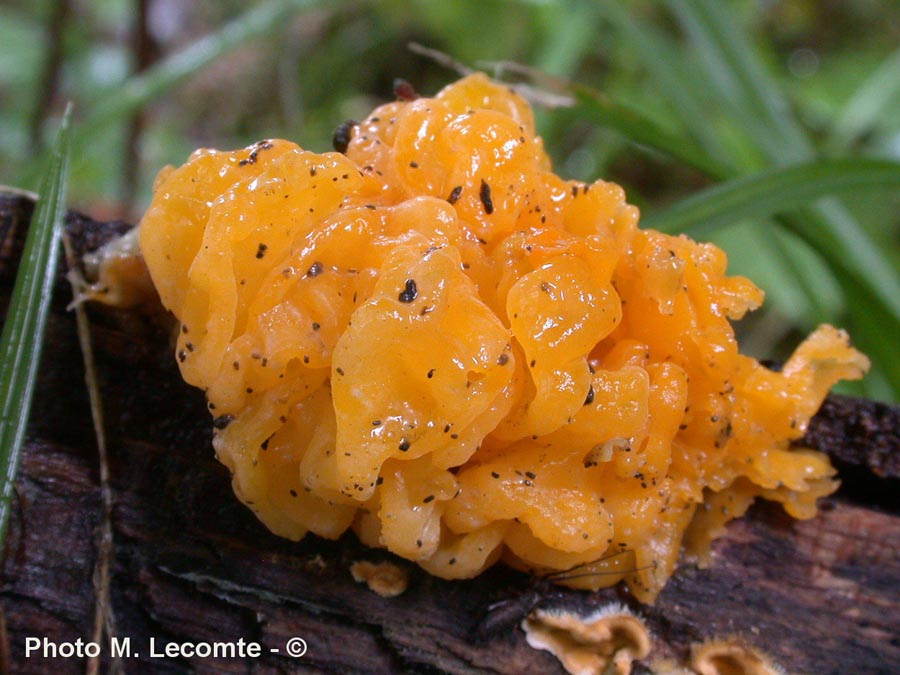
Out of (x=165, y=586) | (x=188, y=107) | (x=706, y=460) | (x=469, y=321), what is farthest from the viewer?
(x=188, y=107)

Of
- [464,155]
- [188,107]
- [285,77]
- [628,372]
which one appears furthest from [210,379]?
[188,107]

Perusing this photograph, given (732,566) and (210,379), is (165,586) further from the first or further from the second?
(732,566)

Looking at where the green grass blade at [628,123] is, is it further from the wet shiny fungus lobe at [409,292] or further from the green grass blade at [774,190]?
the wet shiny fungus lobe at [409,292]

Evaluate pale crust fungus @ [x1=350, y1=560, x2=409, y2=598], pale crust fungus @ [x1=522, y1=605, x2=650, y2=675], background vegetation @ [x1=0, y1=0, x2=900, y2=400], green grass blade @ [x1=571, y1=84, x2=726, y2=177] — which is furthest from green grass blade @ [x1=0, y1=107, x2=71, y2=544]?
green grass blade @ [x1=571, y1=84, x2=726, y2=177]

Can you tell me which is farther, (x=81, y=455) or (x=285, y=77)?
(x=285, y=77)

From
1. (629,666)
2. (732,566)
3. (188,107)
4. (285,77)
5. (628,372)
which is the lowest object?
(629,666)

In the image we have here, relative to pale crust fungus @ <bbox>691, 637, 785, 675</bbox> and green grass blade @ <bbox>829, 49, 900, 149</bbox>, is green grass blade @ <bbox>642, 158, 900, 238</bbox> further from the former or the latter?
green grass blade @ <bbox>829, 49, 900, 149</bbox>

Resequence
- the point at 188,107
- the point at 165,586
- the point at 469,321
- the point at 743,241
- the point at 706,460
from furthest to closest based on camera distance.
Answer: the point at 188,107 < the point at 743,241 < the point at 706,460 < the point at 165,586 < the point at 469,321

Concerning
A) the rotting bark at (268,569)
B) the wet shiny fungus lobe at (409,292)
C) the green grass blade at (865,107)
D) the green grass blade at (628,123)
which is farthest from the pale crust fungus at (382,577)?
the green grass blade at (865,107)
